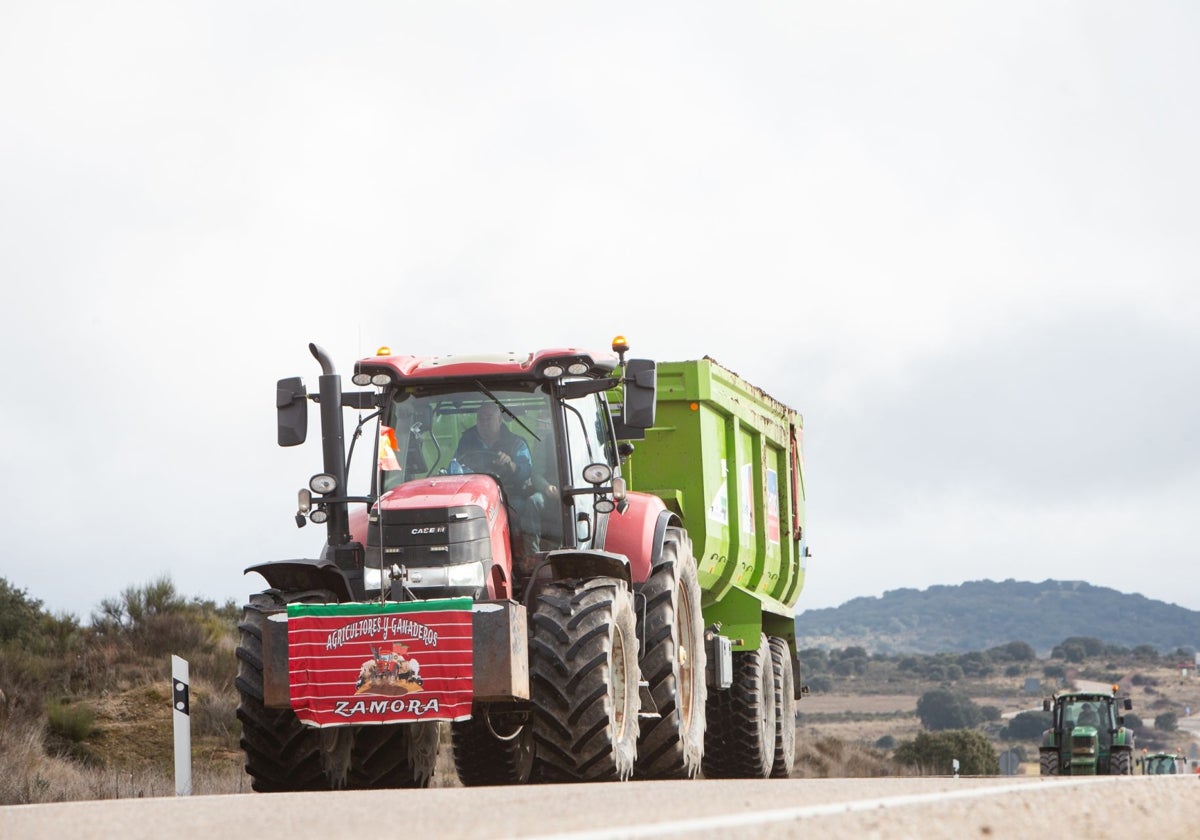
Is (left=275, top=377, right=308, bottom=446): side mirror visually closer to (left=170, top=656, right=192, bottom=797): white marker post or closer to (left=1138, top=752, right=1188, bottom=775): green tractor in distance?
(left=170, top=656, right=192, bottom=797): white marker post

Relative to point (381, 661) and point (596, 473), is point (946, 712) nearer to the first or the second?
point (596, 473)

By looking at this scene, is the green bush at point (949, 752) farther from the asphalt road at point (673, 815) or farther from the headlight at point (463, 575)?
the asphalt road at point (673, 815)

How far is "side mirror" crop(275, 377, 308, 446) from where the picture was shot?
36.3 ft

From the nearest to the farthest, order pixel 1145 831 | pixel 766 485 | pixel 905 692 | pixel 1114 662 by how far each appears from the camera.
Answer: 1. pixel 1145 831
2. pixel 766 485
3. pixel 905 692
4. pixel 1114 662

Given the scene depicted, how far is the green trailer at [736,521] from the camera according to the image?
14766mm

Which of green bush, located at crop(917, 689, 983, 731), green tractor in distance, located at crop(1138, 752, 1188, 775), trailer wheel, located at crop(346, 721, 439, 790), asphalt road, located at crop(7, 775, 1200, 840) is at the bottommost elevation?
Answer: green bush, located at crop(917, 689, 983, 731)

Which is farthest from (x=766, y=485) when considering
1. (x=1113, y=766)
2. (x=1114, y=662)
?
(x=1114, y=662)

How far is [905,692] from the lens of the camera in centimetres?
13612

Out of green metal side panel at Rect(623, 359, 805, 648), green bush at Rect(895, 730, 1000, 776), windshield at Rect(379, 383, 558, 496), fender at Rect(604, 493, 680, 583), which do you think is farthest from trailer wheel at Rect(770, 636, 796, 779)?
green bush at Rect(895, 730, 1000, 776)

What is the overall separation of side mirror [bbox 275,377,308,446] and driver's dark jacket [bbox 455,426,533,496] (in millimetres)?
1007

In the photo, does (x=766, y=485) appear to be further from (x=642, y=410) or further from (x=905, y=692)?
(x=905, y=692)

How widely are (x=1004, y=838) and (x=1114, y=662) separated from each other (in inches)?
6282

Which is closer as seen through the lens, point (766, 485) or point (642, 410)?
point (642, 410)

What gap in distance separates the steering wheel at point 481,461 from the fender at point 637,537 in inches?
46.2
